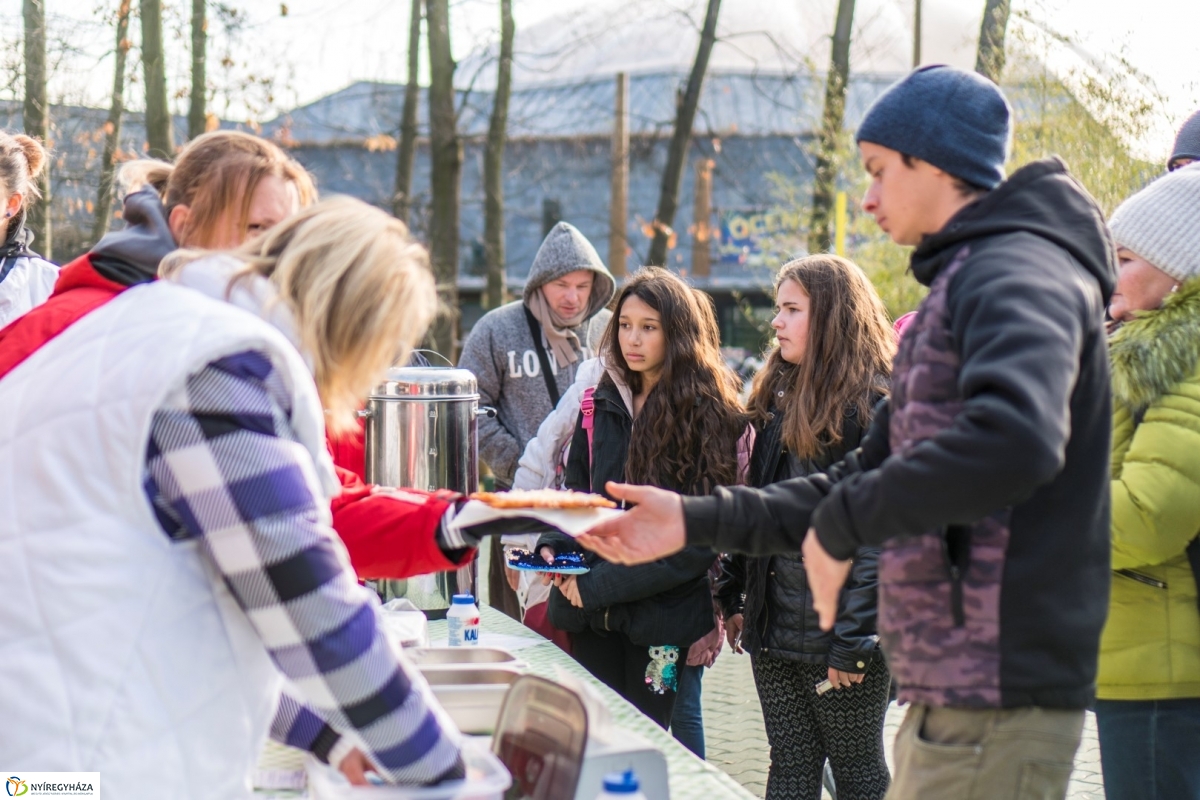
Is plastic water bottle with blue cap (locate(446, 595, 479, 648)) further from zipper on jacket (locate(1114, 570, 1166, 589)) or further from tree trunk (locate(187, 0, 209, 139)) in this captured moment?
tree trunk (locate(187, 0, 209, 139))

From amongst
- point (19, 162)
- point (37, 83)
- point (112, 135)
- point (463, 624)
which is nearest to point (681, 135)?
point (112, 135)

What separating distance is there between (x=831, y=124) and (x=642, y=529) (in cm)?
1350

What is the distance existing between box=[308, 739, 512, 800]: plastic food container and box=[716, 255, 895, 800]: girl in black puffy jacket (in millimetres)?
1824

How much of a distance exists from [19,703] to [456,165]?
12.2 m

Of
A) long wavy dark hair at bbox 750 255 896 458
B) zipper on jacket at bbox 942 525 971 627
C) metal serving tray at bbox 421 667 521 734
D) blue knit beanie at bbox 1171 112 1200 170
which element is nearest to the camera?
zipper on jacket at bbox 942 525 971 627

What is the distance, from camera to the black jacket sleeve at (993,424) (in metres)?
1.75

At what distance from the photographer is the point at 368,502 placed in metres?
2.63

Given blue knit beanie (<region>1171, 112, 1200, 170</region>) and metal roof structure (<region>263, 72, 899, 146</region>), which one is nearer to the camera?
blue knit beanie (<region>1171, 112, 1200, 170</region>)

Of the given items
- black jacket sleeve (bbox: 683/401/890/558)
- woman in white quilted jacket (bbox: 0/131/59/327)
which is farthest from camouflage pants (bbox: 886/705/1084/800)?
woman in white quilted jacket (bbox: 0/131/59/327)

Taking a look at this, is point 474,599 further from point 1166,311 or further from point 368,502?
point 1166,311

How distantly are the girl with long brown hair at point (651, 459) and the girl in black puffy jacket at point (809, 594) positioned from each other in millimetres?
171

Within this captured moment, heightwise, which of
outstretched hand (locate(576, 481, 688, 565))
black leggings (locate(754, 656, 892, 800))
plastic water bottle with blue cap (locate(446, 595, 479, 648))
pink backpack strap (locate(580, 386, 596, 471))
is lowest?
black leggings (locate(754, 656, 892, 800))

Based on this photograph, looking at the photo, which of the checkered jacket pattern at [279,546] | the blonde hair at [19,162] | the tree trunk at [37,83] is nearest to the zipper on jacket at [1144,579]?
the checkered jacket pattern at [279,546]

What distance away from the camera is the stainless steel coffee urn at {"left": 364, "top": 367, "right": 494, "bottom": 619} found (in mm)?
4113
